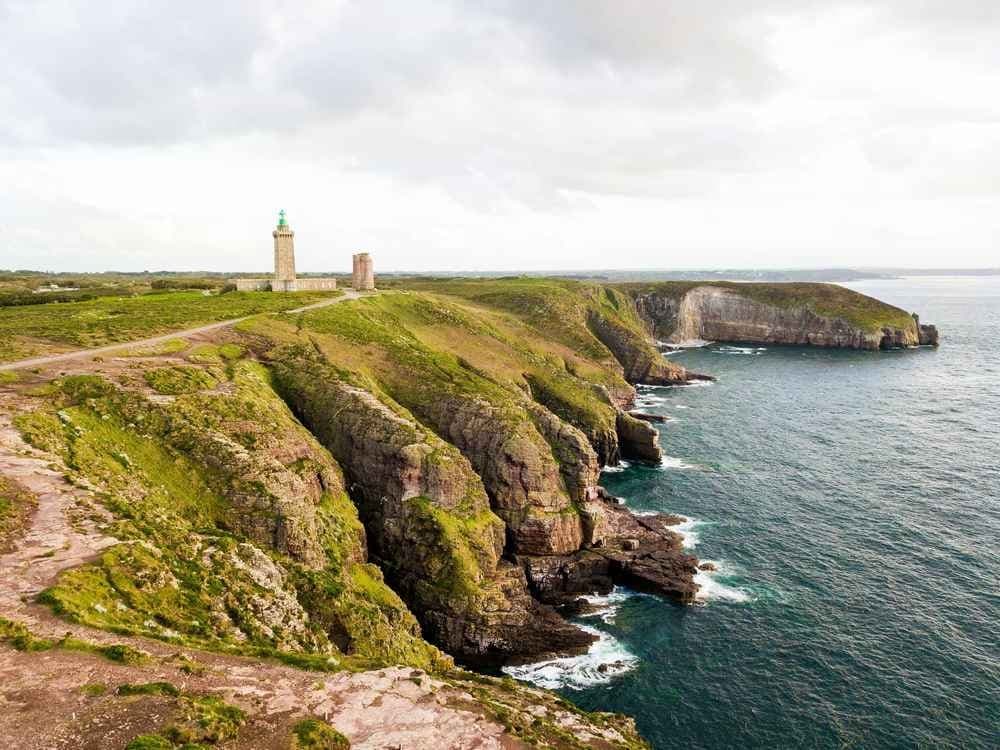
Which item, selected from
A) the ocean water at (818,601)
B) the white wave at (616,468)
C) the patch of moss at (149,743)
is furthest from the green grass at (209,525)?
the white wave at (616,468)

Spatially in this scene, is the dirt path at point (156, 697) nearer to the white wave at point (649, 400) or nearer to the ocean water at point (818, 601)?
the ocean water at point (818, 601)

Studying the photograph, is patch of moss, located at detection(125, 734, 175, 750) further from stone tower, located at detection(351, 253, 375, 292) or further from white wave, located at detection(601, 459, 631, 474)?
stone tower, located at detection(351, 253, 375, 292)

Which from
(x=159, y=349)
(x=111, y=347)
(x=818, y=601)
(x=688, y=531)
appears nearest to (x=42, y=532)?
A: (x=159, y=349)

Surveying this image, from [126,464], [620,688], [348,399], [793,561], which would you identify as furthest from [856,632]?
[126,464]

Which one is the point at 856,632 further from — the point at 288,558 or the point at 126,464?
the point at 126,464

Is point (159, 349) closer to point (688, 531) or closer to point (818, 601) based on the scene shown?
point (688, 531)
